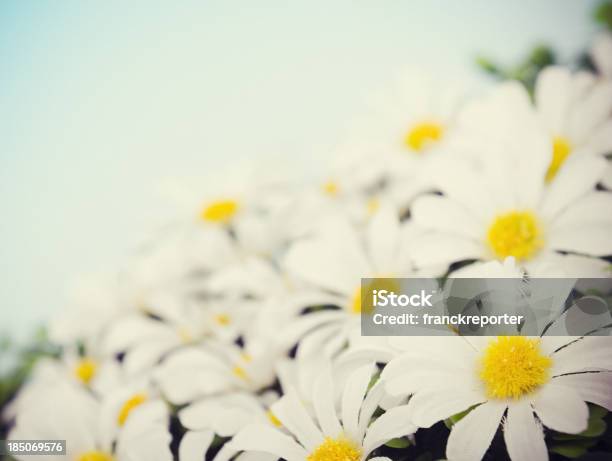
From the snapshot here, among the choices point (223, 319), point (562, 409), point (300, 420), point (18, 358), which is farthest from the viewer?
point (18, 358)

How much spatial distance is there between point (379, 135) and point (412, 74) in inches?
5.5

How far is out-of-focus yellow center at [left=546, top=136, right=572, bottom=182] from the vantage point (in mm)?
613

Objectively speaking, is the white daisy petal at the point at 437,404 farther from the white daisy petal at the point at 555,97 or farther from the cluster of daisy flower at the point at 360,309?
the white daisy petal at the point at 555,97

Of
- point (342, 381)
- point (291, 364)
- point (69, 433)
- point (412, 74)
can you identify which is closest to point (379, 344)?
point (342, 381)

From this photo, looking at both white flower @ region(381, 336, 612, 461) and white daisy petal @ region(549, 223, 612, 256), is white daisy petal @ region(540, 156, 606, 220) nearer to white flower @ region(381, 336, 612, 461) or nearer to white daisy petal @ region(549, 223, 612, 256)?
white daisy petal @ region(549, 223, 612, 256)

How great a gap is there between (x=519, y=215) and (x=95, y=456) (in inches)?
21.7

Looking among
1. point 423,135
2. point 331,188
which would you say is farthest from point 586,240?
point 331,188

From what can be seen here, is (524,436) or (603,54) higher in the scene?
(603,54)

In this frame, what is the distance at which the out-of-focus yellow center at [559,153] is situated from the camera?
61 cm

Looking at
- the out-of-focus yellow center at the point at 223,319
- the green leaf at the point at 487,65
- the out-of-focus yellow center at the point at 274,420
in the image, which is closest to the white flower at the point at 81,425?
the out-of-focus yellow center at the point at 274,420

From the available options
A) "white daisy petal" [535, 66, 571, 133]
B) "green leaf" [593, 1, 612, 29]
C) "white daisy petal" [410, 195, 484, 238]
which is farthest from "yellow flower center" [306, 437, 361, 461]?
"green leaf" [593, 1, 612, 29]

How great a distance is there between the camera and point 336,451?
424mm

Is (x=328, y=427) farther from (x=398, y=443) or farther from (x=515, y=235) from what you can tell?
(x=515, y=235)

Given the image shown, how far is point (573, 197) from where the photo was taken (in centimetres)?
50
